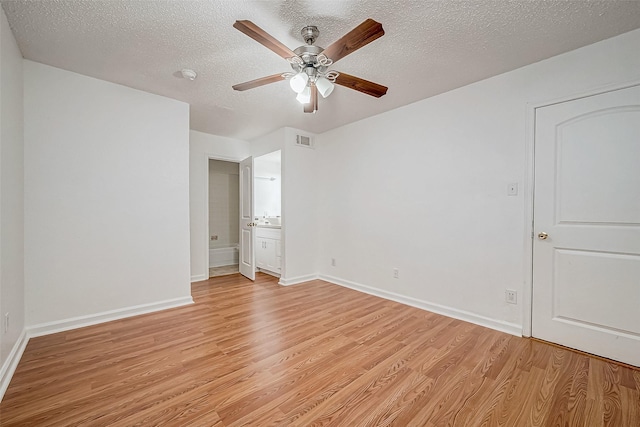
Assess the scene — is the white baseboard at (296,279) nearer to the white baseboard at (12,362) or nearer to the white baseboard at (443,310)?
the white baseboard at (443,310)

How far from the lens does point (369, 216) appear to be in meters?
3.77

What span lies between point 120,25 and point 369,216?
317 cm

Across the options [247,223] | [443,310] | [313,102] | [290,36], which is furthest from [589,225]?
[247,223]

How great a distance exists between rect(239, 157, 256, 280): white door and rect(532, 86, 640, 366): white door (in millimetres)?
3737

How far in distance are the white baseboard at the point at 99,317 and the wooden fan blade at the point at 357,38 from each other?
3.10m

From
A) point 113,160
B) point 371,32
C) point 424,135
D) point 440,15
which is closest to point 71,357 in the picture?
point 113,160

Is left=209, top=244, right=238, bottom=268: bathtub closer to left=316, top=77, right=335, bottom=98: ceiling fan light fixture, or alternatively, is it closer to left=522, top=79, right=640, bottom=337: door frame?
left=316, top=77, right=335, bottom=98: ceiling fan light fixture

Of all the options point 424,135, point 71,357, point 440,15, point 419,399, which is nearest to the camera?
point 419,399

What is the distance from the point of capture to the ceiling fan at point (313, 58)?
4.92 ft

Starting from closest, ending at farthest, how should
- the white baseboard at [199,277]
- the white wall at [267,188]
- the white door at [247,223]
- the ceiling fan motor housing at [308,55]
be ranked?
1. the ceiling fan motor housing at [308,55]
2. the white baseboard at [199,277]
3. the white door at [247,223]
4. the white wall at [267,188]

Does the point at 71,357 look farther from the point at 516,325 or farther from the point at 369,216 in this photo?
the point at 516,325

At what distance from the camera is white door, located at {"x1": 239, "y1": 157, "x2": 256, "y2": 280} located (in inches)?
176

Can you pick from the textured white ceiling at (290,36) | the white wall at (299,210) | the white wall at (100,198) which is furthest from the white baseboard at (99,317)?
the textured white ceiling at (290,36)

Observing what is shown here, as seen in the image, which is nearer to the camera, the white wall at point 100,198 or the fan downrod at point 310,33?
the fan downrod at point 310,33
